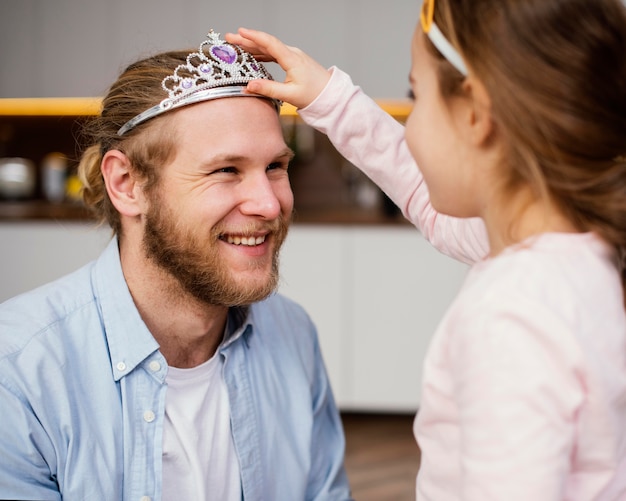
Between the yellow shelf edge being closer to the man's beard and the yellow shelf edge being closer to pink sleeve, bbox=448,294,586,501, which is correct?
the man's beard

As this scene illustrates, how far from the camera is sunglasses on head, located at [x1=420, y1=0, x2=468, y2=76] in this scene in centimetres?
84

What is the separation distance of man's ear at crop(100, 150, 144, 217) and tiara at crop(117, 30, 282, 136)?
0.10m

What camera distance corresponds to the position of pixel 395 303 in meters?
3.50

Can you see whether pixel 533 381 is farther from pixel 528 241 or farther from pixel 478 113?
pixel 478 113

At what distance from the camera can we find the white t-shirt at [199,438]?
1.28 metres

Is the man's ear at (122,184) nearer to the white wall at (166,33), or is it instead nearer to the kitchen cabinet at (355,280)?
the kitchen cabinet at (355,280)

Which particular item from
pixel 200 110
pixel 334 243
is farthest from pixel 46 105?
pixel 200 110

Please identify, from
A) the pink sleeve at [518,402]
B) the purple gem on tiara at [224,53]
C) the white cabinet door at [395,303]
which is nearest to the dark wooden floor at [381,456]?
the white cabinet door at [395,303]

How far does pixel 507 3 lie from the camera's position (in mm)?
795

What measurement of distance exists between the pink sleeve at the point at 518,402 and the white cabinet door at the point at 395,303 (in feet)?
8.83

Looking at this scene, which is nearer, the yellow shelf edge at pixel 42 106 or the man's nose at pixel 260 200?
the man's nose at pixel 260 200

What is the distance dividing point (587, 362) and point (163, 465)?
0.76 m

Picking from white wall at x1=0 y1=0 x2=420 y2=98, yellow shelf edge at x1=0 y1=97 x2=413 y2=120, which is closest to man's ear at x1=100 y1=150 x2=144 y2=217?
white wall at x1=0 y1=0 x2=420 y2=98

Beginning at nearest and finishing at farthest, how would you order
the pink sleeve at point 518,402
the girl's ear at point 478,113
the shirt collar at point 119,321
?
the pink sleeve at point 518,402 < the girl's ear at point 478,113 < the shirt collar at point 119,321
